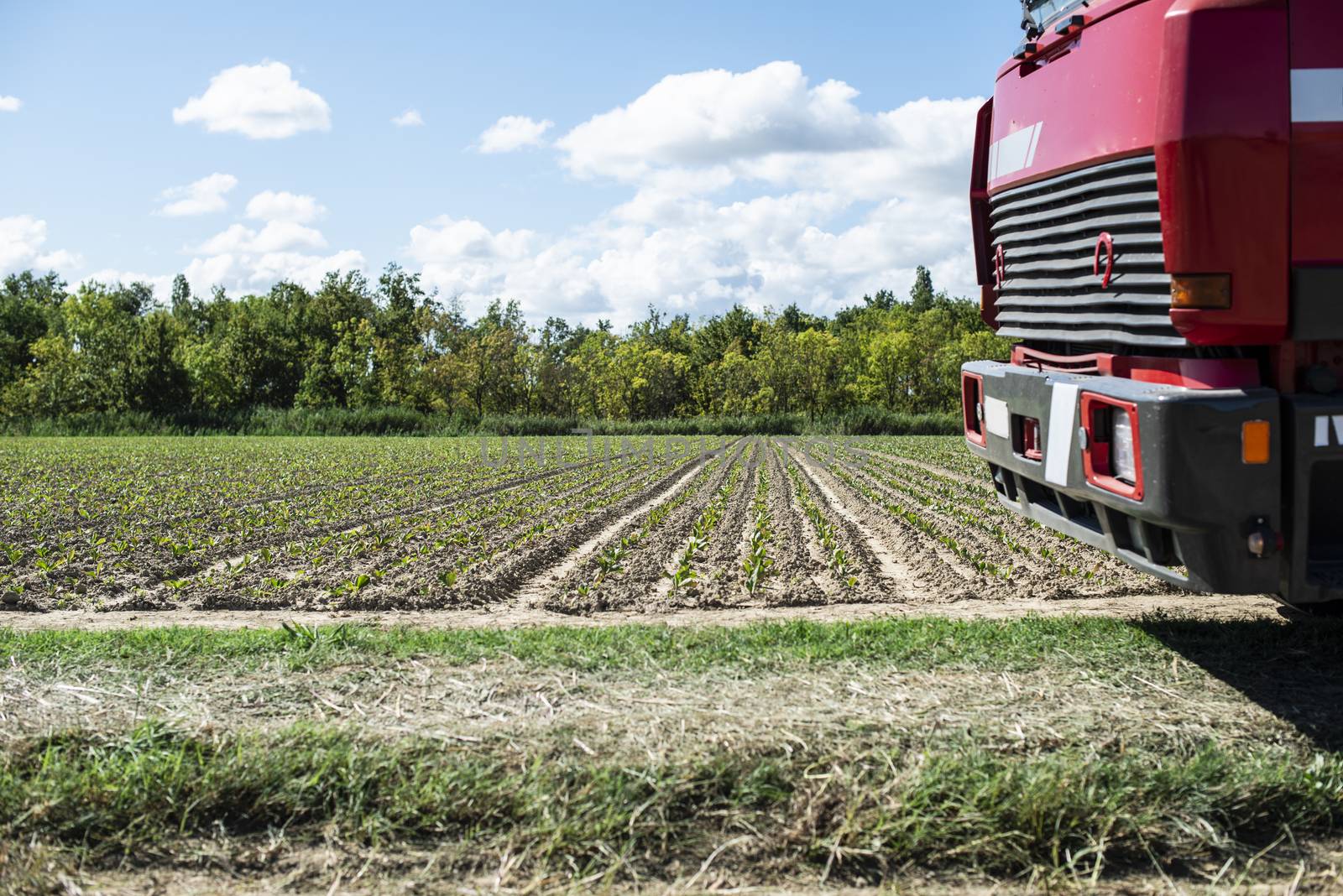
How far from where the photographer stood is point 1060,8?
493cm

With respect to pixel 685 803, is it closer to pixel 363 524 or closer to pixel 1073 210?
pixel 1073 210

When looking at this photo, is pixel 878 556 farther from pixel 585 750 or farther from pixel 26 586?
pixel 26 586

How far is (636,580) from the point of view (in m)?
8.70

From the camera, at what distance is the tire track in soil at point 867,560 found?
808cm

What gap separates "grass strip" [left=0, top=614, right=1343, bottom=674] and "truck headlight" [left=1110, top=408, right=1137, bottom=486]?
4.02 ft

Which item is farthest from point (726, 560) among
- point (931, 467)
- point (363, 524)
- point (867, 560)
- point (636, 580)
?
point (931, 467)

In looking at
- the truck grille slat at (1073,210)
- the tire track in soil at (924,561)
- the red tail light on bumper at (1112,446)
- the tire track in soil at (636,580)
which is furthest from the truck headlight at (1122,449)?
the tire track in soil at (636,580)

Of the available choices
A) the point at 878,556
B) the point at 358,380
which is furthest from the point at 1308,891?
the point at 358,380

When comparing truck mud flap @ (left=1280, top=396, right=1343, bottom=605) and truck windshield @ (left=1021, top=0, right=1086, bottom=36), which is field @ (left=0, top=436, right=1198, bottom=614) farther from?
truck windshield @ (left=1021, top=0, right=1086, bottom=36)

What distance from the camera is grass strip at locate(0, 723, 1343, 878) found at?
131 inches

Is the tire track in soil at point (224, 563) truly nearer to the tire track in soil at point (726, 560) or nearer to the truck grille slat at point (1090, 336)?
the tire track in soil at point (726, 560)

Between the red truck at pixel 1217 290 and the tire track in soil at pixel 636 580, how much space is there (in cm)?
416

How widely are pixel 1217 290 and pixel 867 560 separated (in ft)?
20.1

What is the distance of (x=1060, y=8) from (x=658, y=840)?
4232mm
